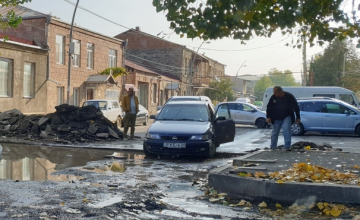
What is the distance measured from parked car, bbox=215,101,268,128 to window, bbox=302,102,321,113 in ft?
21.7

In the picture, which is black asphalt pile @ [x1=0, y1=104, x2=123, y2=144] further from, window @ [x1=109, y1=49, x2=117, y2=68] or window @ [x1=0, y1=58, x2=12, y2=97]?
window @ [x1=109, y1=49, x2=117, y2=68]

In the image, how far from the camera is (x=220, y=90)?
65.6m

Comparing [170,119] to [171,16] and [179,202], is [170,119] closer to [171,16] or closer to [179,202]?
[171,16]

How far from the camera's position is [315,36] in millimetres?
9352

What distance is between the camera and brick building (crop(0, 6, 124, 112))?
30500 millimetres

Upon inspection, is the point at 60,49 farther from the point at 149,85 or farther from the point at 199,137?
the point at 199,137

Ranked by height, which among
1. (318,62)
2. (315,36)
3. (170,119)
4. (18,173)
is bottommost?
(18,173)

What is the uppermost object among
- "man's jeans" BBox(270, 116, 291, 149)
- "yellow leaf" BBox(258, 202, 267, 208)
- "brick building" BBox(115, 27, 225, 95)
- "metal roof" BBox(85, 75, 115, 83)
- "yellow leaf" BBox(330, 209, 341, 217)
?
"brick building" BBox(115, 27, 225, 95)

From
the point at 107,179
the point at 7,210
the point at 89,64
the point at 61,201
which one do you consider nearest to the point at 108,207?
the point at 61,201

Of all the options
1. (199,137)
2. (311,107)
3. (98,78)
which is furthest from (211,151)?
(98,78)

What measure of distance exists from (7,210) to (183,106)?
830cm

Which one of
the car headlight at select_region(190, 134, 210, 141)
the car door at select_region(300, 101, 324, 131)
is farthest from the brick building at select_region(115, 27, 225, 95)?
the car headlight at select_region(190, 134, 210, 141)

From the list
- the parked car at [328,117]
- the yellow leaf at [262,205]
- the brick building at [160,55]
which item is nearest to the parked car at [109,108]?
the parked car at [328,117]

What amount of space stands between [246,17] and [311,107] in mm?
14558
